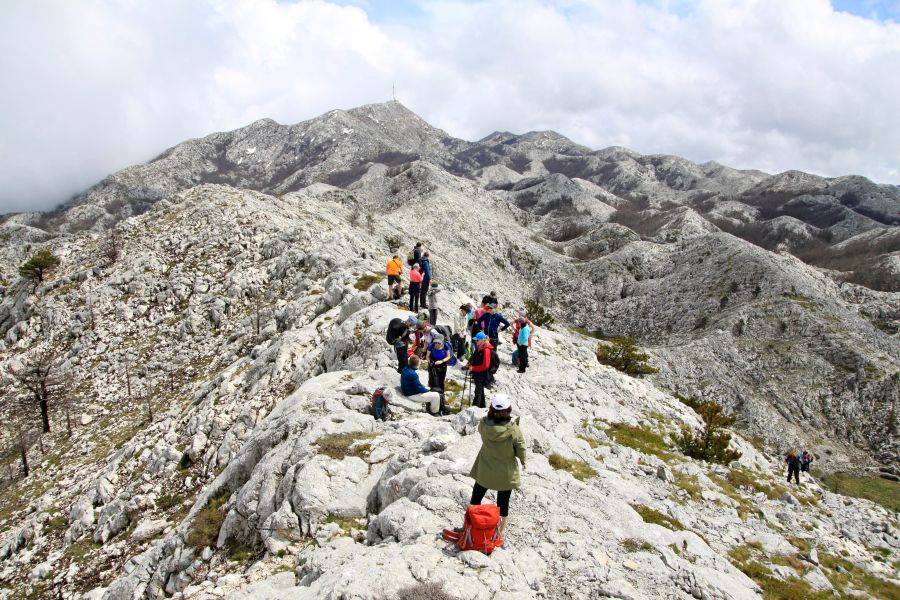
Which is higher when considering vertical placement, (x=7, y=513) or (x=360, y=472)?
(x=360, y=472)

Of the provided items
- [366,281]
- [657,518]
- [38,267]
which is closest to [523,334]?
[657,518]

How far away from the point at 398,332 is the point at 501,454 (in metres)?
9.34

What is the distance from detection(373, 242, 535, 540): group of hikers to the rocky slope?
31.2 inches

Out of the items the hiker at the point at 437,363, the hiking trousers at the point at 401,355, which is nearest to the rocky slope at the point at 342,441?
the hiking trousers at the point at 401,355

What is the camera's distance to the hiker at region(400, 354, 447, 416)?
586 inches

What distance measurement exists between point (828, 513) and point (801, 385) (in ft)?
138

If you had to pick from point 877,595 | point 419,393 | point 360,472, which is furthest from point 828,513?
point 360,472

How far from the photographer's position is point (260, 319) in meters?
35.9

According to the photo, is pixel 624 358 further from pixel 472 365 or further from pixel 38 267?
pixel 38 267

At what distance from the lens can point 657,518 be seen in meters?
11.1

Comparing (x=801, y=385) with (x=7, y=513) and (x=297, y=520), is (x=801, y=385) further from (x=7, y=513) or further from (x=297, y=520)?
(x=7, y=513)

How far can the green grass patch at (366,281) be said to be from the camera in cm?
3156

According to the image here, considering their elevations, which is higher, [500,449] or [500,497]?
[500,449]

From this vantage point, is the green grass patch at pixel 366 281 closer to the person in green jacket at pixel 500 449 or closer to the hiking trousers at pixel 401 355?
the hiking trousers at pixel 401 355
